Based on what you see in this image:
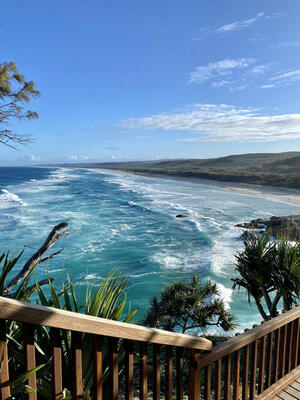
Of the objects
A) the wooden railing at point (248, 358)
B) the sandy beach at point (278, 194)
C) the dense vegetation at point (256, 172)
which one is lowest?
the sandy beach at point (278, 194)

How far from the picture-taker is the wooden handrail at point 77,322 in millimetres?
1183

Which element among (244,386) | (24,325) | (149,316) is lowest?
(149,316)

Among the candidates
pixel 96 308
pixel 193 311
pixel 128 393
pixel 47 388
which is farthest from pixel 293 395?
pixel 193 311

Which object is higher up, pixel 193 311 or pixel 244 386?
pixel 244 386

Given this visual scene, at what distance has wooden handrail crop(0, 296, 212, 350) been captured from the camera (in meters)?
1.18

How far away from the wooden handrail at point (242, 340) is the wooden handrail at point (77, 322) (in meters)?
0.36

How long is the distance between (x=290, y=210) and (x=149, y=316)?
101 feet

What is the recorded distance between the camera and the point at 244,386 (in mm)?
2500

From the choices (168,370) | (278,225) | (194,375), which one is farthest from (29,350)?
(278,225)

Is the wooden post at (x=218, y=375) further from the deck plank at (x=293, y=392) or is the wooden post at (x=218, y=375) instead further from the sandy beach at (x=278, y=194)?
the sandy beach at (x=278, y=194)

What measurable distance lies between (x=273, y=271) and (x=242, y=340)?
4.85 m

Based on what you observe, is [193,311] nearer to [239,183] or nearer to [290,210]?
[290,210]

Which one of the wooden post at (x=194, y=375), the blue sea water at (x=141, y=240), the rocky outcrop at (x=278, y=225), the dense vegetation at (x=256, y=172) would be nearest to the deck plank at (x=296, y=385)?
the wooden post at (x=194, y=375)

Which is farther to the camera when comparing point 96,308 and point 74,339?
point 96,308
